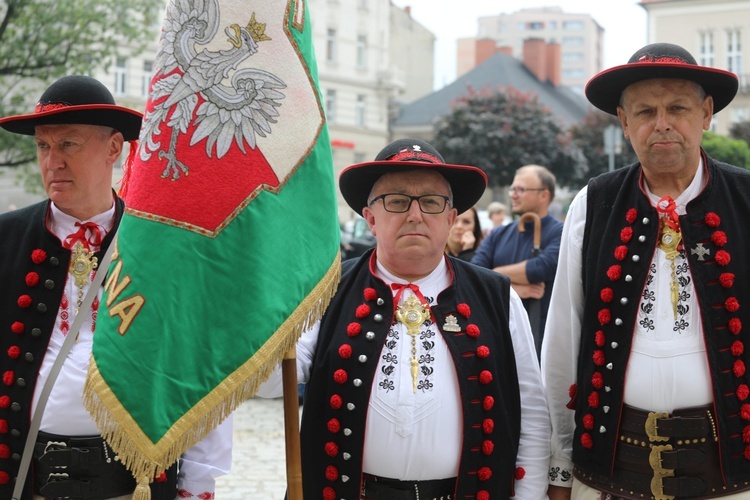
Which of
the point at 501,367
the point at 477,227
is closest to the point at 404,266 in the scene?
the point at 501,367

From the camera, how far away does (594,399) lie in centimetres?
357

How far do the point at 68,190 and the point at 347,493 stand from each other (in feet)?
5.15

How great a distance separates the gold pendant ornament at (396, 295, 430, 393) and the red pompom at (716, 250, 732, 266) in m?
1.07

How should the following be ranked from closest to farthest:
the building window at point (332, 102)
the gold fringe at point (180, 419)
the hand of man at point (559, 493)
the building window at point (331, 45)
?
1. the gold fringe at point (180, 419)
2. the hand of man at point (559, 493)
3. the building window at point (332, 102)
4. the building window at point (331, 45)

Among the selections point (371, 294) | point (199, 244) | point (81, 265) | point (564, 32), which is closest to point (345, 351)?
point (371, 294)

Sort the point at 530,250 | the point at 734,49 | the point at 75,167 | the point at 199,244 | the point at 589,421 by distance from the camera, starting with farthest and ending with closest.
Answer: the point at 734,49
the point at 530,250
the point at 75,167
the point at 589,421
the point at 199,244

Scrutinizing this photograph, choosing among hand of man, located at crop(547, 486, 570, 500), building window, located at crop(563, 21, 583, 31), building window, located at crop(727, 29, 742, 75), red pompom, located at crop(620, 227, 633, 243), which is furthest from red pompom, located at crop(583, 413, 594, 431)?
building window, located at crop(563, 21, 583, 31)

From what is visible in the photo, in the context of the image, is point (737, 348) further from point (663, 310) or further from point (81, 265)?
point (81, 265)

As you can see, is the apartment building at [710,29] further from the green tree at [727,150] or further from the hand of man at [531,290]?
the hand of man at [531,290]

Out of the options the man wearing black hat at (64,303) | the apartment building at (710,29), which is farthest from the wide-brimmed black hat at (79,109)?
the apartment building at (710,29)

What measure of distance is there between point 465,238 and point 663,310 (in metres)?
4.52

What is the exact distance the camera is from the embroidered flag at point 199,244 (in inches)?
112

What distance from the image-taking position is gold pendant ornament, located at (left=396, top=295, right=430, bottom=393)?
3.53 metres

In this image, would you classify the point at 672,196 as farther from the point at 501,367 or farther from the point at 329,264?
the point at 329,264
